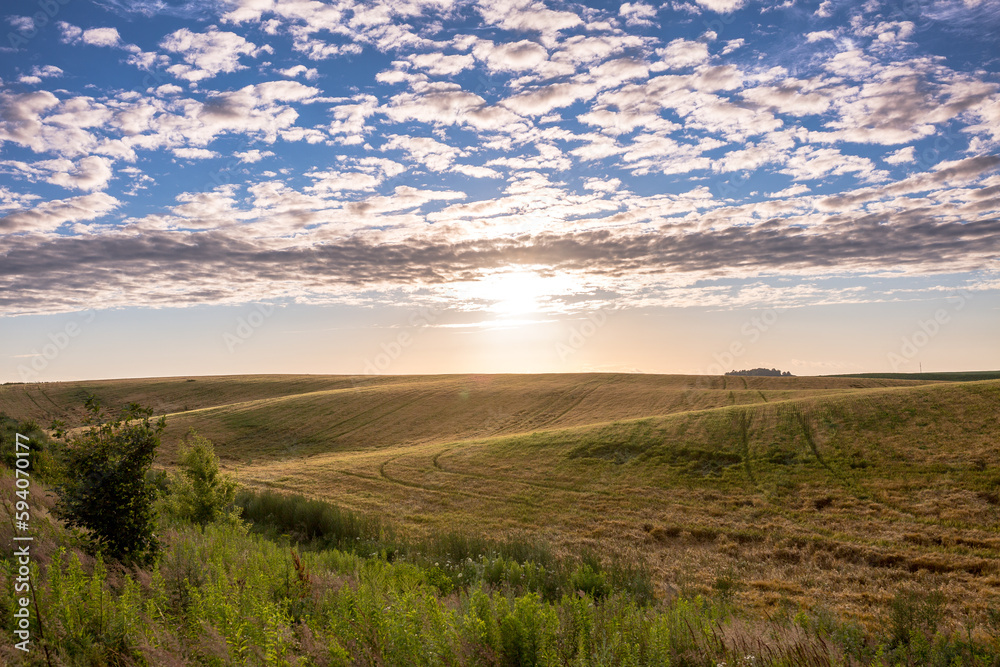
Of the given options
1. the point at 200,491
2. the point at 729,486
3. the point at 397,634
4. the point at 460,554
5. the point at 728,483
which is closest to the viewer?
the point at 397,634

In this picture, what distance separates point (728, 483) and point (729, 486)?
0.43 m

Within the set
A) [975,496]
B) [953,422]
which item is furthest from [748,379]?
[975,496]

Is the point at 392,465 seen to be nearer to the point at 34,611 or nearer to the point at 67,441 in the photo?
the point at 67,441

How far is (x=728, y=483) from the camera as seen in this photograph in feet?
91.0

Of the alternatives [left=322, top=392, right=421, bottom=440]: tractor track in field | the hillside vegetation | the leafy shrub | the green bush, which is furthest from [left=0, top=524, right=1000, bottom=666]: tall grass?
[left=322, top=392, right=421, bottom=440]: tractor track in field

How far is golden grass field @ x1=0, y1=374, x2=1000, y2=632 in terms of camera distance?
17.1 metres

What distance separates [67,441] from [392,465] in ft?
96.7

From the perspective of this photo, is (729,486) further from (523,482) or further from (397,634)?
(397,634)

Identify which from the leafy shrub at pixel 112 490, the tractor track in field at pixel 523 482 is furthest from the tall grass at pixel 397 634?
the tractor track in field at pixel 523 482

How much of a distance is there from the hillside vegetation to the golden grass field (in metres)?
0.11

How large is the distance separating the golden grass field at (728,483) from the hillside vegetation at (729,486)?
0.35ft

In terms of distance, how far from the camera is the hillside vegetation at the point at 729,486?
16484 millimetres

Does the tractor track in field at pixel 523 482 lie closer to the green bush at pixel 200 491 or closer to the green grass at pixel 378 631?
the green bush at pixel 200 491

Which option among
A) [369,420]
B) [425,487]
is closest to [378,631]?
[425,487]
